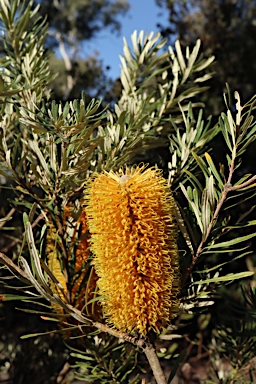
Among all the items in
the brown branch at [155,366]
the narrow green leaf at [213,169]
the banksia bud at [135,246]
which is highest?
the narrow green leaf at [213,169]

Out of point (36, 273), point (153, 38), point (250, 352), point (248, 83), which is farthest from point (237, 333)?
point (248, 83)

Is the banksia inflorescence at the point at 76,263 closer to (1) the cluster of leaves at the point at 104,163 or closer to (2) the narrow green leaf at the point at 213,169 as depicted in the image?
(1) the cluster of leaves at the point at 104,163

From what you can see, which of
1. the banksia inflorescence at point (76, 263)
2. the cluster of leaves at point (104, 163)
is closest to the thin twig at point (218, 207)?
the cluster of leaves at point (104, 163)

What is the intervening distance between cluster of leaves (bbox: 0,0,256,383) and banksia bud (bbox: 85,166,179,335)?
3 centimetres

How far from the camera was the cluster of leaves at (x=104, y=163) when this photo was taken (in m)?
0.43

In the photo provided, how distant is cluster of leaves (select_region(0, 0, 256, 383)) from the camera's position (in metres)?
0.43

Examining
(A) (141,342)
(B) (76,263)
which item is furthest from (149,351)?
(B) (76,263)

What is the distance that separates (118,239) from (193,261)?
0.33ft

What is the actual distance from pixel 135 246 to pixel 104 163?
0.17 meters

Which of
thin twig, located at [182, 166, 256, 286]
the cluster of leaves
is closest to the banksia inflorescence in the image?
the cluster of leaves

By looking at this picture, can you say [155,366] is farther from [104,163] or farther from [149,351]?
[104,163]

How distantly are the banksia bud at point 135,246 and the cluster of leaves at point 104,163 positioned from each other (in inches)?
1.3

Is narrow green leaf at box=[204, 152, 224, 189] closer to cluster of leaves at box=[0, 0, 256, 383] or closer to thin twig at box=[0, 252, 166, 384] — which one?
cluster of leaves at box=[0, 0, 256, 383]

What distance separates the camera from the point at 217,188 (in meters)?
0.46
